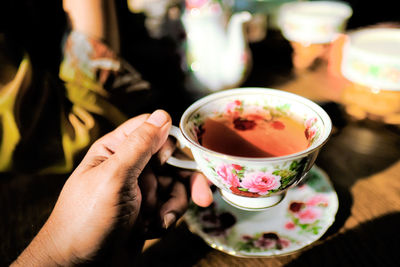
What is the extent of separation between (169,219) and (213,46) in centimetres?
69

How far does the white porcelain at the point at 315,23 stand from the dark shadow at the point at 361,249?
0.83 m

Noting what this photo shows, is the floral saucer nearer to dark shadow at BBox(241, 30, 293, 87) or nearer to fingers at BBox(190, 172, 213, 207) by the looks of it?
fingers at BBox(190, 172, 213, 207)

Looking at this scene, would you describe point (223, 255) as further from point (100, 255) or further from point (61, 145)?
point (61, 145)

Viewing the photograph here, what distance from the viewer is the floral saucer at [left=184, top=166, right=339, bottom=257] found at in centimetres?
60

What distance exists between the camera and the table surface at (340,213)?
1.93ft

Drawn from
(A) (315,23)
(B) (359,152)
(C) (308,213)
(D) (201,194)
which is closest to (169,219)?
(D) (201,194)

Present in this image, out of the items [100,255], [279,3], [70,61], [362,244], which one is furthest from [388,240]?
[279,3]

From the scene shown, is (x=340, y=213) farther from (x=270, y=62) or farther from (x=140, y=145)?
(x=270, y=62)

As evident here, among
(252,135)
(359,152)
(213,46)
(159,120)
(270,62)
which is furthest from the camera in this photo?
(270,62)

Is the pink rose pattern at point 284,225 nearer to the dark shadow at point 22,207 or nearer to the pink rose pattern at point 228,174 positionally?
the pink rose pattern at point 228,174

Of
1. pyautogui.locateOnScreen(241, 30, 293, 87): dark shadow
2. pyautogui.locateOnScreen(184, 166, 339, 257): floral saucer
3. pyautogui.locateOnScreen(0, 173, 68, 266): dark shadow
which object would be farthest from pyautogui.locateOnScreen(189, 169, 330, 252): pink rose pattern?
pyautogui.locateOnScreen(241, 30, 293, 87): dark shadow

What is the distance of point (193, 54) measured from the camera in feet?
3.69

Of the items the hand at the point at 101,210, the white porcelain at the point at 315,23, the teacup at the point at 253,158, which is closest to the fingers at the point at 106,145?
the hand at the point at 101,210

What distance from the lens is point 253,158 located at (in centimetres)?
53
